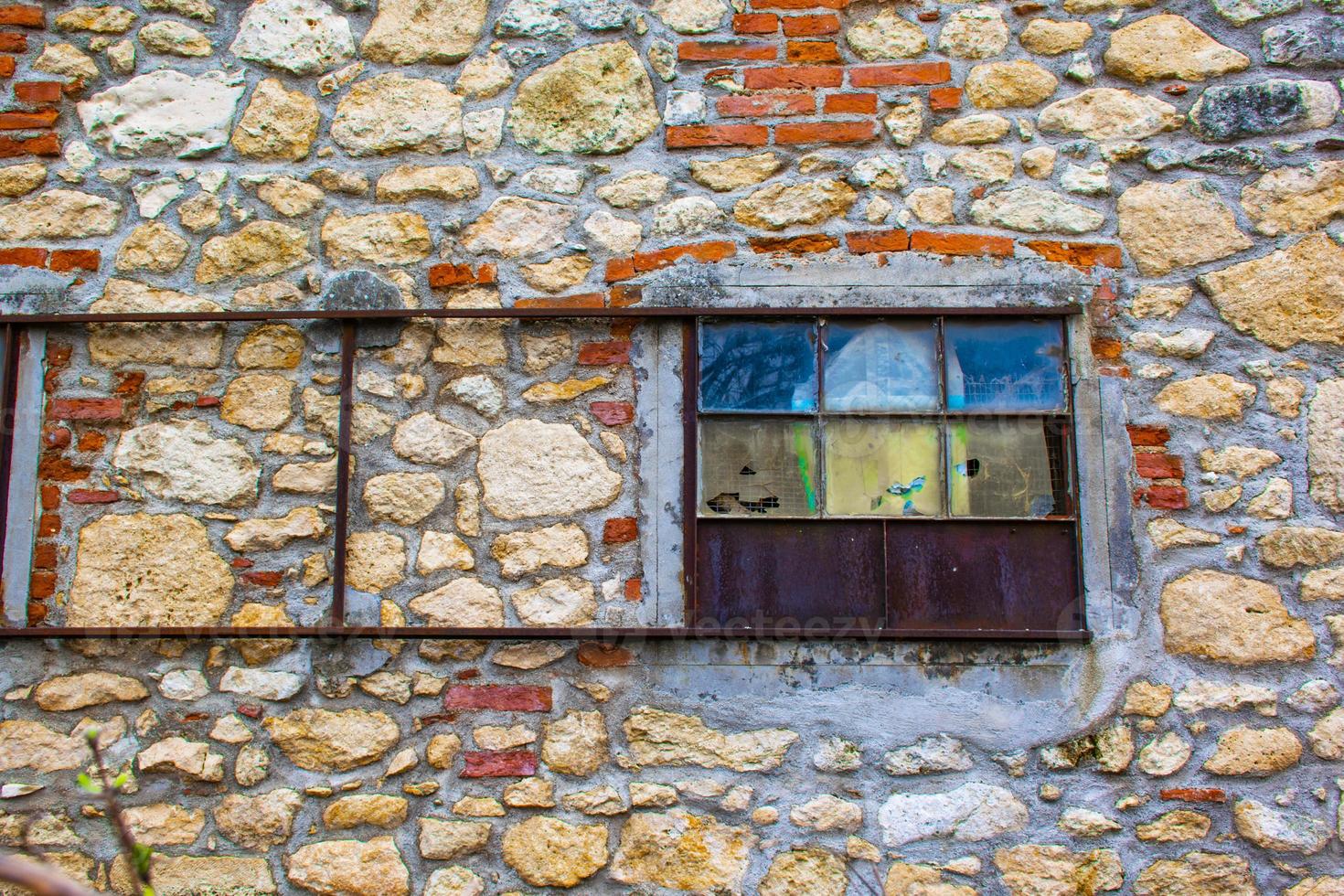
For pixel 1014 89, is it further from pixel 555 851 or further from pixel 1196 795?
pixel 555 851

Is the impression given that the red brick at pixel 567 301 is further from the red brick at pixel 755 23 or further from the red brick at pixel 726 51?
the red brick at pixel 755 23

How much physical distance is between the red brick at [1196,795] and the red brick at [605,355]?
179 centimetres

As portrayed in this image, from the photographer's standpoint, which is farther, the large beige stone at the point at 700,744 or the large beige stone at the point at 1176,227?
the large beige stone at the point at 1176,227

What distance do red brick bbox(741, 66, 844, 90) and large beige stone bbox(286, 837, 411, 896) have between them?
2.28m

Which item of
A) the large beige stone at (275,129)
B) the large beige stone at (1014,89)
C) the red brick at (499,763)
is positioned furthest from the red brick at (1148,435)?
the large beige stone at (275,129)

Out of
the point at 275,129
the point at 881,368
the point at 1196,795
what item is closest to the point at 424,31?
the point at 275,129

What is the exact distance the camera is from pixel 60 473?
288cm

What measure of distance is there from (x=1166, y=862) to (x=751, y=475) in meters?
1.42

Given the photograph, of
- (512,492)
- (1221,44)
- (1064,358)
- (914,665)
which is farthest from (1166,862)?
(1221,44)

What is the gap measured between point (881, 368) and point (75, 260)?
2.30m

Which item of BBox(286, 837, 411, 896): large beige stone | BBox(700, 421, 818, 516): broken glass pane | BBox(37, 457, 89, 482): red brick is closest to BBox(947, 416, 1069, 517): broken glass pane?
BBox(700, 421, 818, 516): broken glass pane

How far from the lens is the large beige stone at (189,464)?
2.85m

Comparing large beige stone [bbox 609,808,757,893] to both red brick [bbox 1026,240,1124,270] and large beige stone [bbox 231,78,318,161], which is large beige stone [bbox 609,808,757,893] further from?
large beige stone [bbox 231,78,318,161]

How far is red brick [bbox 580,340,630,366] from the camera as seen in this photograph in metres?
2.89
